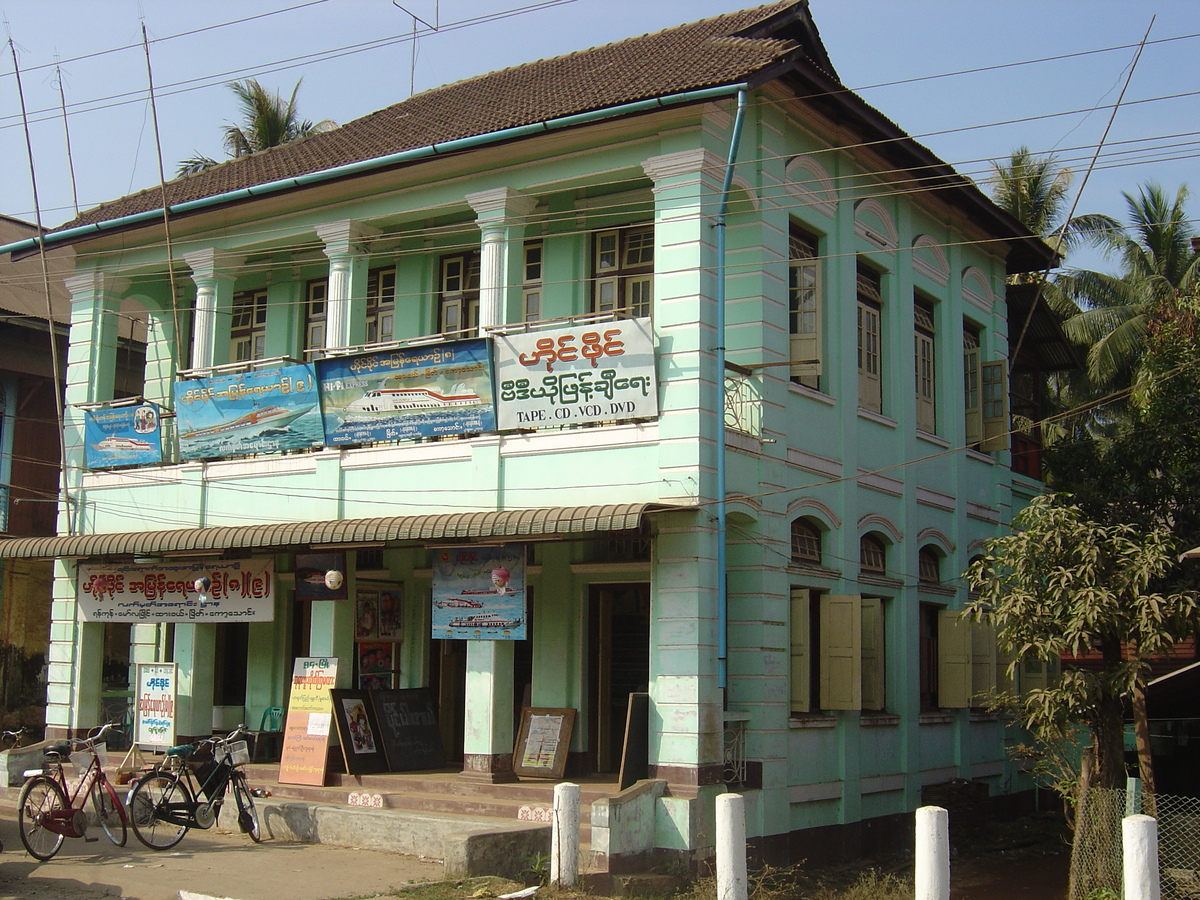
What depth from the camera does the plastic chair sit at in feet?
53.9

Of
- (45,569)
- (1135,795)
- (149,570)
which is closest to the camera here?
(1135,795)

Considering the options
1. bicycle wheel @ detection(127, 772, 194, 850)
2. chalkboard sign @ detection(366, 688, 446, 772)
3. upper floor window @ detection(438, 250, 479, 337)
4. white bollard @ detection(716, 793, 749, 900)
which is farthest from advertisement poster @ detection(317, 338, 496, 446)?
white bollard @ detection(716, 793, 749, 900)

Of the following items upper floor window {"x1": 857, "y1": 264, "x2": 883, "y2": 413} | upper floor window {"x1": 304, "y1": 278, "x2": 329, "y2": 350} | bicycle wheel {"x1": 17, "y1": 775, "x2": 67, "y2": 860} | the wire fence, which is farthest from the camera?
upper floor window {"x1": 304, "y1": 278, "x2": 329, "y2": 350}

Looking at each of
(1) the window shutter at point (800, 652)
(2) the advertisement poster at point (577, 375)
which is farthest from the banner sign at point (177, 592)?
(1) the window shutter at point (800, 652)

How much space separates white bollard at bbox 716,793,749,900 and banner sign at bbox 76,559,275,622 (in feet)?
26.3

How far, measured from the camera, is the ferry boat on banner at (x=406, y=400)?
48.1 ft

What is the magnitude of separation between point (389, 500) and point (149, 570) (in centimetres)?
418

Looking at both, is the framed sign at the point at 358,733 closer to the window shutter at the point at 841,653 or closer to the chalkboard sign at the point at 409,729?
the chalkboard sign at the point at 409,729

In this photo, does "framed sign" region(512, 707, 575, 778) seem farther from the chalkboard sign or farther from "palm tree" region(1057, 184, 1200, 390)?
"palm tree" region(1057, 184, 1200, 390)

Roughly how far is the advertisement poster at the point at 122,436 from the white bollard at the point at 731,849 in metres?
10.5

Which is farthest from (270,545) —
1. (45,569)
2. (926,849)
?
(45,569)

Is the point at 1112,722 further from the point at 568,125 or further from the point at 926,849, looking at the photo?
the point at 568,125

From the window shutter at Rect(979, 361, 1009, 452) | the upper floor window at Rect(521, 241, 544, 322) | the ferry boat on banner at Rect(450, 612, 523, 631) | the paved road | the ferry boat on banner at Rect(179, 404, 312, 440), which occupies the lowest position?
the paved road

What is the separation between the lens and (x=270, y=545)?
15.0m
